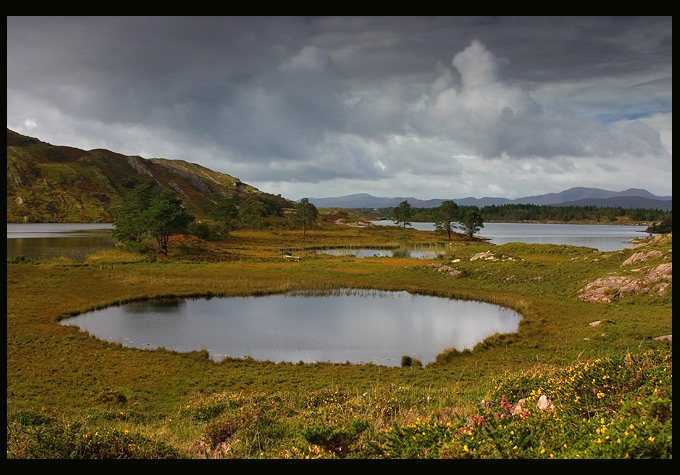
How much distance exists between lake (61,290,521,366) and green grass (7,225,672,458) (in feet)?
6.35

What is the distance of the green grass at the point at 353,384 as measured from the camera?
759cm

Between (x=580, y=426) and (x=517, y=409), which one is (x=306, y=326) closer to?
(x=517, y=409)

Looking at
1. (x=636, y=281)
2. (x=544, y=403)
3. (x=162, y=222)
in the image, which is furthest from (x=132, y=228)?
(x=544, y=403)

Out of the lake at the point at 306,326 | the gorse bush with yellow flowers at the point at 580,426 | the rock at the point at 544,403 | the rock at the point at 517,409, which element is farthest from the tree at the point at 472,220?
the rock at the point at 544,403

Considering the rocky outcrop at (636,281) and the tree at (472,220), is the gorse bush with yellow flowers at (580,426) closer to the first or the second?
the rocky outcrop at (636,281)

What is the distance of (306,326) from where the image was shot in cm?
3250

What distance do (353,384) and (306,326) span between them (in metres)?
13.4

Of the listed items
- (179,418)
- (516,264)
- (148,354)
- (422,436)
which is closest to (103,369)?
(148,354)

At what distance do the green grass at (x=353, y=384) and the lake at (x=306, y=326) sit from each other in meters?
1.94

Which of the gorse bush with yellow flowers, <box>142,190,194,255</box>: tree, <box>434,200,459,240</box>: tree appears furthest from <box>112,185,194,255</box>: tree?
<box>434,200,459,240</box>: tree

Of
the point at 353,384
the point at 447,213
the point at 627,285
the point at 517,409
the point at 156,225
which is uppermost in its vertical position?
the point at 447,213

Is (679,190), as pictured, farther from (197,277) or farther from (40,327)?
(197,277)
